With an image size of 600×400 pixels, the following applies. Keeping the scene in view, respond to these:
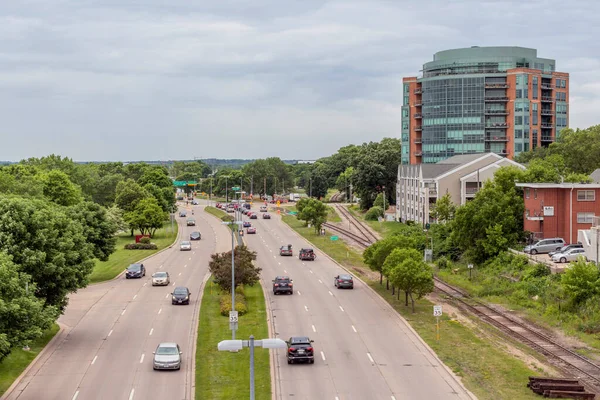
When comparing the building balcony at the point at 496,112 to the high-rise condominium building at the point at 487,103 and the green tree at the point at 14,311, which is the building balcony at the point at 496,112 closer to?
the high-rise condominium building at the point at 487,103

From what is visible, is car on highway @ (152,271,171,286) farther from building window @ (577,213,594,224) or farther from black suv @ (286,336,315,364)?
building window @ (577,213,594,224)

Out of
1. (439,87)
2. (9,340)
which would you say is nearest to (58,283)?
(9,340)

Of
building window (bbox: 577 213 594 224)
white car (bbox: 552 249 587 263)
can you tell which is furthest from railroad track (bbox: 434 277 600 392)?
building window (bbox: 577 213 594 224)

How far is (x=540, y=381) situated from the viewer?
36.2 m

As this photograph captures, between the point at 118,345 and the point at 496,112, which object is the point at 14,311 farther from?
the point at 496,112

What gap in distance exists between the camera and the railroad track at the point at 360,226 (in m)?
111

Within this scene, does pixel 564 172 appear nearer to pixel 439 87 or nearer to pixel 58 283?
pixel 439 87

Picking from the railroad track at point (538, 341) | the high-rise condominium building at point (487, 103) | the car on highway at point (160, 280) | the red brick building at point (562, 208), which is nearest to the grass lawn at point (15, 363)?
the car on highway at point (160, 280)

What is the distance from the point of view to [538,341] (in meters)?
48.2

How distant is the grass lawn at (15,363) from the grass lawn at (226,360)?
8825mm

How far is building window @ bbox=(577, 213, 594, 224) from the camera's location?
243 ft

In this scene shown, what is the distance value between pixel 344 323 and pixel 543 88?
10929 cm

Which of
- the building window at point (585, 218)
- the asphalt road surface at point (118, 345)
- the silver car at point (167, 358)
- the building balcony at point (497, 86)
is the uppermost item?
the building balcony at point (497, 86)

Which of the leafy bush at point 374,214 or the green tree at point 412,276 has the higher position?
the leafy bush at point 374,214
